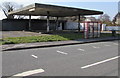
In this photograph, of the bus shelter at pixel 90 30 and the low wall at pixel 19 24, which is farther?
the low wall at pixel 19 24

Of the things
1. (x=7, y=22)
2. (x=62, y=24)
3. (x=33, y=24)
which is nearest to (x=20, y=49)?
(x=7, y=22)

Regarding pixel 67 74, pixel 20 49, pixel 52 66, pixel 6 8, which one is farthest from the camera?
pixel 6 8

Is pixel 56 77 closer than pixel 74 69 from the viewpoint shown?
Yes

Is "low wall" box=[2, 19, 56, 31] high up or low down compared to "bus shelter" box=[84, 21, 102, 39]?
up

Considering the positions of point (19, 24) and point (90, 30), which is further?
point (19, 24)

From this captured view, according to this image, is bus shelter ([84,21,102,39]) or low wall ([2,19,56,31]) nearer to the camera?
bus shelter ([84,21,102,39])

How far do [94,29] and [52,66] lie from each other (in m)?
16.1

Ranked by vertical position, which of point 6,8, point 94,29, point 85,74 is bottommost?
point 85,74

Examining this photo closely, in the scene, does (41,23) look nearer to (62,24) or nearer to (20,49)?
(62,24)

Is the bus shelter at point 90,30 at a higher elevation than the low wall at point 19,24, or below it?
below

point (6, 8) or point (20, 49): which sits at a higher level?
point (6, 8)

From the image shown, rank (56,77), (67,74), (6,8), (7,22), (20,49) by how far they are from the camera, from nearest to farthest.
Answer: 1. (56,77)
2. (67,74)
3. (20,49)
4. (7,22)
5. (6,8)

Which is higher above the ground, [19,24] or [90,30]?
[19,24]

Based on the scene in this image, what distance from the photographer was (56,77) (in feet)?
16.8
